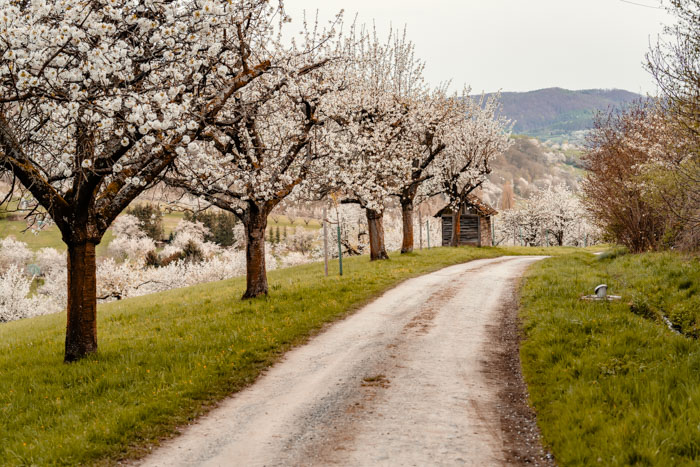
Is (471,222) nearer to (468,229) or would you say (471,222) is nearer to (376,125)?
(468,229)

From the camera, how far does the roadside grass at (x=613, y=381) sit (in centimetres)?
558

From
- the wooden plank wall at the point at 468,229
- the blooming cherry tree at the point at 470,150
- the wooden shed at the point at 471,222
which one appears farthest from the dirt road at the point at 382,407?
the wooden plank wall at the point at 468,229

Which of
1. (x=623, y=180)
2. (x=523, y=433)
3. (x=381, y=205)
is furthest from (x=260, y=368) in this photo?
(x=623, y=180)

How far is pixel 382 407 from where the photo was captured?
7934 millimetres

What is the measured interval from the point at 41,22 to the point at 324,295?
11.7m

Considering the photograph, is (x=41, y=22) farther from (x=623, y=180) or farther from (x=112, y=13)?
(x=623, y=180)

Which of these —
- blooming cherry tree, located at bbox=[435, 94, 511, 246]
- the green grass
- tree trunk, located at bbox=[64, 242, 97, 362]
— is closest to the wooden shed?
blooming cherry tree, located at bbox=[435, 94, 511, 246]

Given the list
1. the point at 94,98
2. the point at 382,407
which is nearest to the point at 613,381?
the point at 382,407

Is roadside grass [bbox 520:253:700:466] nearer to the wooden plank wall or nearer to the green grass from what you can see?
the wooden plank wall

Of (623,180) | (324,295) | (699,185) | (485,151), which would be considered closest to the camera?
(699,185)

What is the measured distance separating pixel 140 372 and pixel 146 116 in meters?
5.29

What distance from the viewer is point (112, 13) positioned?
856cm

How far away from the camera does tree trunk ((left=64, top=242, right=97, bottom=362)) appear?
11.1 meters

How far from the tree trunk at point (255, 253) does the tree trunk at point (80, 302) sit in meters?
6.80
